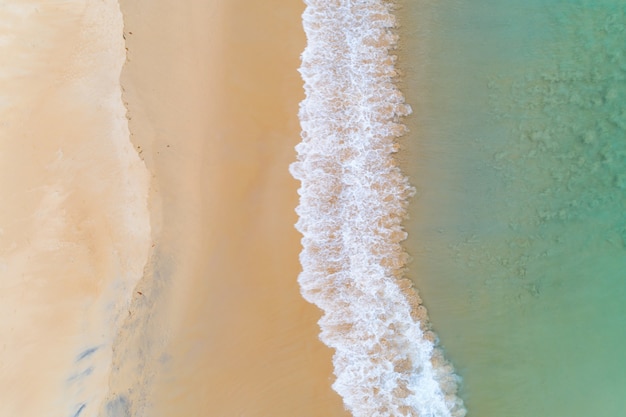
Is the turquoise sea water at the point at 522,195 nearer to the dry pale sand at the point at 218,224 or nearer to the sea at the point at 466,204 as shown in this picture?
the sea at the point at 466,204

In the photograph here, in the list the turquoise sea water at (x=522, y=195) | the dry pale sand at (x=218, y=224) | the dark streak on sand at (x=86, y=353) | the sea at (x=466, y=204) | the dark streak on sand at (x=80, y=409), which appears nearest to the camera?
the dark streak on sand at (x=80, y=409)

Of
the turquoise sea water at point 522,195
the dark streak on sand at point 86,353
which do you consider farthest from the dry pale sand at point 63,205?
the turquoise sea water at point 522,195

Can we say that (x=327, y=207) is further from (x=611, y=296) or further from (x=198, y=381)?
(x=611, y=296)

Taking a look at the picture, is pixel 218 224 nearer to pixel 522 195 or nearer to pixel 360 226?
pixel 360 226

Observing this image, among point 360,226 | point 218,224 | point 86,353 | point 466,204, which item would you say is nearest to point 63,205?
point 86,353

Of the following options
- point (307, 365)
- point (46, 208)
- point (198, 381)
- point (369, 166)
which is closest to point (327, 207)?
point (369, 166)

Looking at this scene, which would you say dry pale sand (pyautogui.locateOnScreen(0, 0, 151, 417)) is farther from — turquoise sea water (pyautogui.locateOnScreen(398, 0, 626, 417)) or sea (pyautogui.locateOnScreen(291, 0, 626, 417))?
turquoise sea water (pyautogui.locateOnScreen(398, 0, 626, 417))
